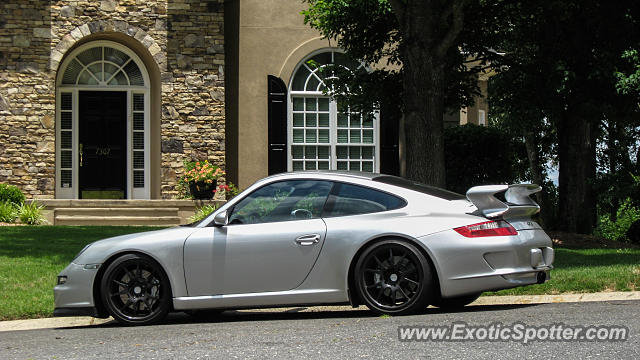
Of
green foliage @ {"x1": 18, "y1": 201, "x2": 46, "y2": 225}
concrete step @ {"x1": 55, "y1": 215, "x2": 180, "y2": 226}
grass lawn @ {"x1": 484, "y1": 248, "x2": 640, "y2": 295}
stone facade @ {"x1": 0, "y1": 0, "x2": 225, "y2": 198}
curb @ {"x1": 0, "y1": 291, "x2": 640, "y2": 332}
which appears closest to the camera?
curb @ {"x1": 0, "y1": 291, "x2": 640, "y2": 332}

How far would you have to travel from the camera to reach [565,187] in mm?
18250

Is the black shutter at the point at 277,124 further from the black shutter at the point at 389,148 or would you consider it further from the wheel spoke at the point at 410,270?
the wheel spoke at the point at 410,270

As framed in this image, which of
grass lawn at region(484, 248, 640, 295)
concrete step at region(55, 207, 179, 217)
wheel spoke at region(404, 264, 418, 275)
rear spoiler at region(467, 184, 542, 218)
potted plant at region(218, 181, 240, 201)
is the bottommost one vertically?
grass lawn at region(484, 248, 640, 295)

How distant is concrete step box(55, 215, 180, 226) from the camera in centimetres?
1875

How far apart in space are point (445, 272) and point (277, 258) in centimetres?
148

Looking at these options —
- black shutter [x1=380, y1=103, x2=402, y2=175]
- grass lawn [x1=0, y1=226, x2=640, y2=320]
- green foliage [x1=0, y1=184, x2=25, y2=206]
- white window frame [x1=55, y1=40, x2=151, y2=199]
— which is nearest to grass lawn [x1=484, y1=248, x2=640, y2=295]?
grass lawn [x1=0, y1=226, x2=640, y2=320]

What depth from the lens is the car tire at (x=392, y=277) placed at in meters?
→ 7.30

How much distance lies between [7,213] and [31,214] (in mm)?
473

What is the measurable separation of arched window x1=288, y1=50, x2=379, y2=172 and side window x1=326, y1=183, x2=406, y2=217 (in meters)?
12.6

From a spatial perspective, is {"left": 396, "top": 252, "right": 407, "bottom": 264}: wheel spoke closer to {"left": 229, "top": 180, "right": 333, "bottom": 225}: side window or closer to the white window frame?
{"left": 229, "top": 180, "right": 333, "bottom": 225}: side window

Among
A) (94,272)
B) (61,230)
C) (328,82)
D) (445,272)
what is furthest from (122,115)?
(445,272)

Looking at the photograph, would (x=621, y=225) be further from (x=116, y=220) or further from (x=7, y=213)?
(x=7, y=213)

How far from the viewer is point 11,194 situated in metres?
18.6

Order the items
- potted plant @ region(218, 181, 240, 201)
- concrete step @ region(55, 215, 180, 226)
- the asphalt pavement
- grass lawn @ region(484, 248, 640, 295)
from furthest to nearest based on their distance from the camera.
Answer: potted plant @ region(218, 181, 240, 201) < concrete step @ region(55, 215, 180, 226) < grass lawn @ region(484, 248, 640, 295) < the asphalt pavement
